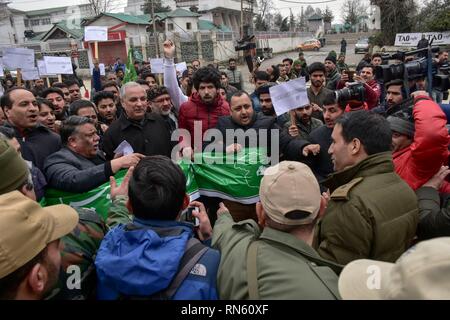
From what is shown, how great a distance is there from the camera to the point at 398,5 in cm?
2705

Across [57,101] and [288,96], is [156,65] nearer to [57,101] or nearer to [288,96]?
[57,101]

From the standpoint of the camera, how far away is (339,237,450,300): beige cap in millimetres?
1002

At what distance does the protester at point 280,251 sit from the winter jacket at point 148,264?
0.25 ft

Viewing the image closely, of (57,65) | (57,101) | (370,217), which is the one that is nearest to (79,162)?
(370,217)

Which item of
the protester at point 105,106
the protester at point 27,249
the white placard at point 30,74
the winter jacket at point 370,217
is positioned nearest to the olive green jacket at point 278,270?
the winter jacket at point 370,217

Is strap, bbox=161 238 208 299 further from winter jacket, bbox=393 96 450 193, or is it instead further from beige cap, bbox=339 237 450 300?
winter jacket, bbox=393 96 450 193

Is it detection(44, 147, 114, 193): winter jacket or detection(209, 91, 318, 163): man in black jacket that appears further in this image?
detection(209, 91, 318, 163): man in black jacket

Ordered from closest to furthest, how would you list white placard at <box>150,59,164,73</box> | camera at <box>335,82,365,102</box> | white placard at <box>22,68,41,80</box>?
camera at <box>335,82,365,102</box>, white placard at <box>22,68,41,80</box>, white placard at <box>150,59,164,73</box>

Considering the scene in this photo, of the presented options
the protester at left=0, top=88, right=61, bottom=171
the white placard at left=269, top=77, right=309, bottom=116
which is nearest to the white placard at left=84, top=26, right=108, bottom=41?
the protester at left=0, top=88, right=61, bottom=171

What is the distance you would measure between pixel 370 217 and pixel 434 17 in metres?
27.9

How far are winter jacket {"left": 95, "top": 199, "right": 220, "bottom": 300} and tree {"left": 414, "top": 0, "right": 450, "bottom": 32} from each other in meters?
25.8

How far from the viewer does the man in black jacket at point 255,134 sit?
331cm
